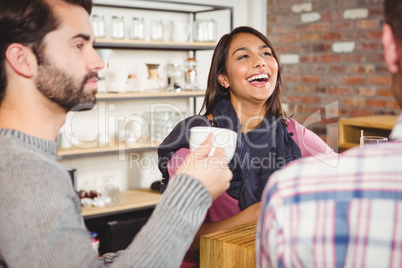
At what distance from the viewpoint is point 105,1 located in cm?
364

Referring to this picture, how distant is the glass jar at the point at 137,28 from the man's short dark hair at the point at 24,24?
263cm

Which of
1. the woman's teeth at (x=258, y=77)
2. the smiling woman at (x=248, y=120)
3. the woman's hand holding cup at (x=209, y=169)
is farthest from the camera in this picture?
the woman's teeth at (x=258, y=77)

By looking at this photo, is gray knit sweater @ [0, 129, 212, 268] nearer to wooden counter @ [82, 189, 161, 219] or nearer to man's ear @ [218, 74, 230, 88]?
man's ear @ [218, 74, 230, 88]

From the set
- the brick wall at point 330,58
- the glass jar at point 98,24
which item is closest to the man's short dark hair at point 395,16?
the glass jar at point 98,24

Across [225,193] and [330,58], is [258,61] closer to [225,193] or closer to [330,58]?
[225,193]

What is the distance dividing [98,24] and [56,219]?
277 cm

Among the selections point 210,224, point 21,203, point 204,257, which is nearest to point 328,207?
point 21,203

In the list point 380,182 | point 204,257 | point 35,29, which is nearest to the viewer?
point 380,182

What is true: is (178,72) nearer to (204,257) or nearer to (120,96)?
(120,96)

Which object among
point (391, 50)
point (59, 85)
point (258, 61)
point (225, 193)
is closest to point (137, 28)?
Result: point (258, 61)

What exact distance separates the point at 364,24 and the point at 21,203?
12.0ft

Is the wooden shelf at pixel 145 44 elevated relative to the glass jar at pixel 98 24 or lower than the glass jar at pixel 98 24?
lower

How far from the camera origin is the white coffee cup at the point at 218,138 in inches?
43.1

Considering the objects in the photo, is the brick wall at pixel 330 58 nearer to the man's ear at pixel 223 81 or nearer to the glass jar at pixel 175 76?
the glass jar at pixel 175 76
